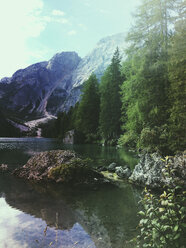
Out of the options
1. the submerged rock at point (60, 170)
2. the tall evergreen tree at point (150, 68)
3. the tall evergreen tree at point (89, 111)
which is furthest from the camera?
the tall evergreen tree at point (89, 111)

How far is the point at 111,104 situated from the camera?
37.1 meters

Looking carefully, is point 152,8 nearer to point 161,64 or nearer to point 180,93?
point 161,64

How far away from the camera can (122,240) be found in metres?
3.91

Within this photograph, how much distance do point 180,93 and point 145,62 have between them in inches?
167

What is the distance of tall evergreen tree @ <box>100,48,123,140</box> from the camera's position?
36.5 meters

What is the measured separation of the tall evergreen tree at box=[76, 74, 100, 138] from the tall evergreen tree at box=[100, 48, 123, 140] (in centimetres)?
676

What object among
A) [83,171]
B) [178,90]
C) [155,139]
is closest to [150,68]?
[178,90]

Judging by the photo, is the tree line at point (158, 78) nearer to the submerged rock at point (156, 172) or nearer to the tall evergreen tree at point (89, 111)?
the submerged rock at point (156, 172)

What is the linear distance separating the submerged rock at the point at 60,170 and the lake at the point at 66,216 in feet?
2.96

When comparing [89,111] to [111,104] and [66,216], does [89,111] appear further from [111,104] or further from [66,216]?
[66,216]

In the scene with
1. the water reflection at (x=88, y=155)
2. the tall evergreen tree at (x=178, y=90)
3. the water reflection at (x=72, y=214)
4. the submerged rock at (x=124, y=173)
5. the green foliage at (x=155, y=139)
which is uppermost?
the tall evergreen tree at (x=178, y=90)

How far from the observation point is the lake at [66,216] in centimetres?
379

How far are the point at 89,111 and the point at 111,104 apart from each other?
9.29 m

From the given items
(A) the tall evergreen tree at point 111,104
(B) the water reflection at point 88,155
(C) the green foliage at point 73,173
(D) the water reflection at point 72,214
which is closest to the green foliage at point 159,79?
(B) the water reflection at point 88,155
